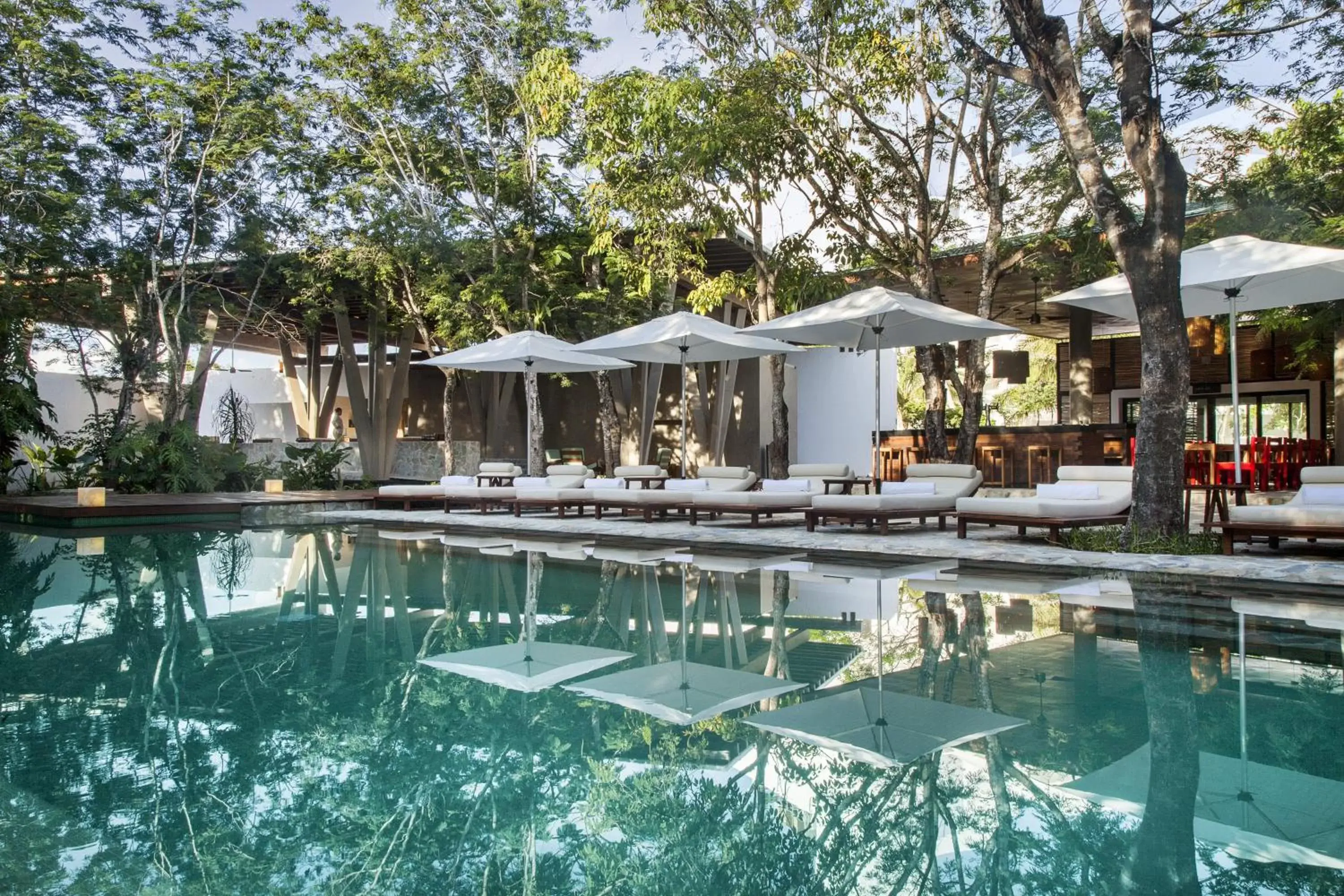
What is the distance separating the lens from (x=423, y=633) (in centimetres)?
524

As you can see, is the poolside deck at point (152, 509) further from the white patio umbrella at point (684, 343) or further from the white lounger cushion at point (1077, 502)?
the white lounger cushion at point (1077, 502)

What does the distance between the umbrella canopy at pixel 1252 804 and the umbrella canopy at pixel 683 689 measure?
1.35 meters

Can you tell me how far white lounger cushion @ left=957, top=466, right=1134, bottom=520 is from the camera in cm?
845

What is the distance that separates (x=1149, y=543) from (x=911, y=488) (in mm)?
2486

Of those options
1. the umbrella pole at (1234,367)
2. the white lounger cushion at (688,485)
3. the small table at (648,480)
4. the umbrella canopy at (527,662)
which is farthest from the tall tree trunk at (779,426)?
the umbrella canopy at (527,662)

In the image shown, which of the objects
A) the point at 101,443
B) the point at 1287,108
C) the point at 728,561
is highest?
the point at 1287,108

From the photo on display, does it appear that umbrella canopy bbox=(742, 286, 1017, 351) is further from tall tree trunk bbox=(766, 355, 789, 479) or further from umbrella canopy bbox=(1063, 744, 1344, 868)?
umbrella canopy bbox=(1063, 744, 1344, 868)

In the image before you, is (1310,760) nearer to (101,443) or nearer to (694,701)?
(694,701)

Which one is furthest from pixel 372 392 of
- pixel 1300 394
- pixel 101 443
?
pixel 1300 394

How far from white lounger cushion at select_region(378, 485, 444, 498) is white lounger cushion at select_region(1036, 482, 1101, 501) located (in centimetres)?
881

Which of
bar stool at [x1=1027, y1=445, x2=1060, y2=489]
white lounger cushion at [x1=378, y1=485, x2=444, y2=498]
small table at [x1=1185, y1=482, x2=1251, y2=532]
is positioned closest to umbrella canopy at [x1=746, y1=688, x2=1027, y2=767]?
small table at [x1=1185, y1=482, x2=1251, y2=532]

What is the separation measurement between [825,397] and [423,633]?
18.3 m

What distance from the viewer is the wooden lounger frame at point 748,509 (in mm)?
10508

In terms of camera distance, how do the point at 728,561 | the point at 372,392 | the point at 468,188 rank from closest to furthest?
1. the point at 728,561
2. the point at 468,188
3. the point at 372,392
